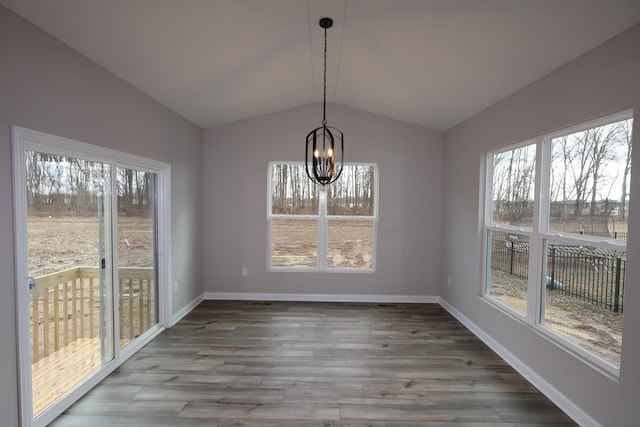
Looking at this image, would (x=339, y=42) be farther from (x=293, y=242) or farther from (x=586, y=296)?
(x=293, y=242)

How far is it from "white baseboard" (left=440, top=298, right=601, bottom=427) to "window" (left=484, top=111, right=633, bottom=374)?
376mm

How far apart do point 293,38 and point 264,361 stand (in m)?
2.96

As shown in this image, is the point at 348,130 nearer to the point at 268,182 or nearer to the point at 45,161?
the point at 268,182

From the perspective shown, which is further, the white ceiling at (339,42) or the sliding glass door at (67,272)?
the sliding glass door at (67,272)

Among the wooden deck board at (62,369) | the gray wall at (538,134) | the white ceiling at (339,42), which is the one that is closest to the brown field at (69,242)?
→ the wooden deck board at (62,369)

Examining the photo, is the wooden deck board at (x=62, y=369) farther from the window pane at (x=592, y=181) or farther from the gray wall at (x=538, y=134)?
the window pane at (x=592, y=181)

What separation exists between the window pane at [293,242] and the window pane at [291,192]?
0.17 m

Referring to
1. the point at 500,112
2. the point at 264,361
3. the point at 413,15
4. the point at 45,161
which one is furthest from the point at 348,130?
the point at 45,161

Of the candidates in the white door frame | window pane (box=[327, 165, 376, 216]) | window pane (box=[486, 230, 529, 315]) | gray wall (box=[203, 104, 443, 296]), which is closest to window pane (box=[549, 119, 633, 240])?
window pane (box=[486, 230, 529, 315])

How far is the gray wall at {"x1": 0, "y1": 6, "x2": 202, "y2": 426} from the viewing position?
1.92 m

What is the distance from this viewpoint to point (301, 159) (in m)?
4.98

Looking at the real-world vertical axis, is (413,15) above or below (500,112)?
above

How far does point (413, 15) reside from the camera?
7.79ft

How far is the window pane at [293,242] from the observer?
16.9 feet
